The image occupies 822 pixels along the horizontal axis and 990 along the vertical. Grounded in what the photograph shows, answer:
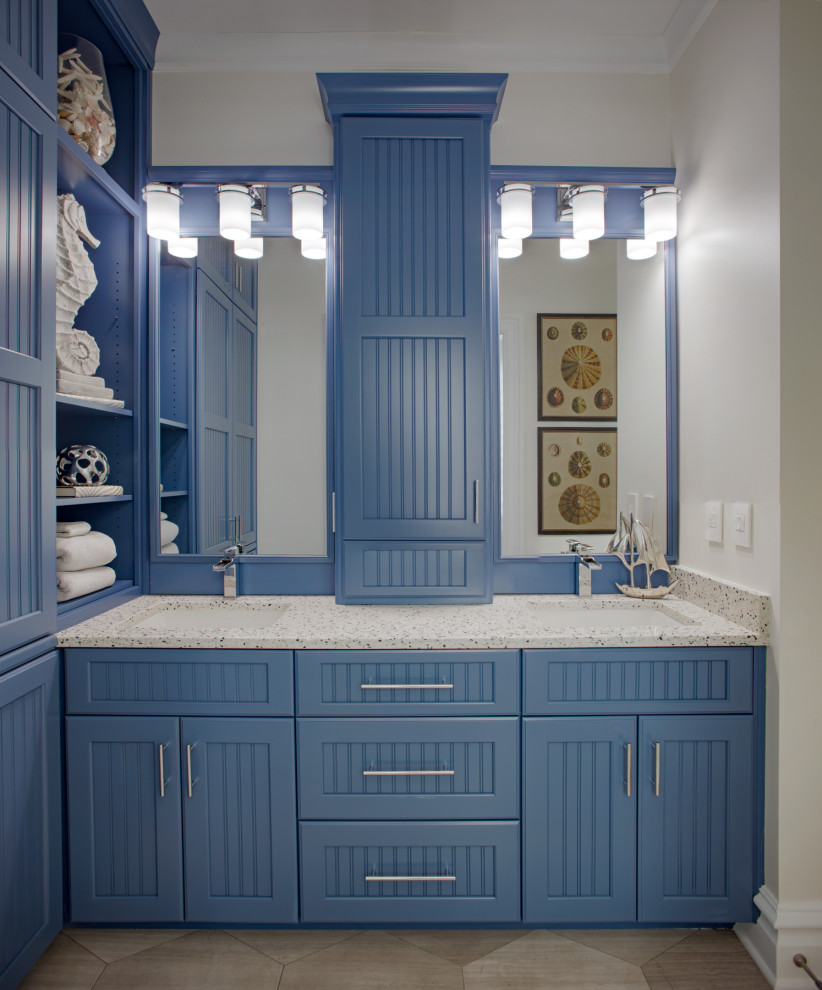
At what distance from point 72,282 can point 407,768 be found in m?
1.71

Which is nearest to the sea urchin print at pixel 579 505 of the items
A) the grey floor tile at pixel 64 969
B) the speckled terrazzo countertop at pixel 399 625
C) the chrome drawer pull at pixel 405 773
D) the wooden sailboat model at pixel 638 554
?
the wooden sailboat model at pixel 638 554

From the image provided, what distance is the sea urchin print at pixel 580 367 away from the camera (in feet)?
6.74

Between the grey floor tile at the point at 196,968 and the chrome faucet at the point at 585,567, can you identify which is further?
the chrome faucet at the point at 585,567

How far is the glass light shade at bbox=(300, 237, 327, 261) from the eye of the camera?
202 cm

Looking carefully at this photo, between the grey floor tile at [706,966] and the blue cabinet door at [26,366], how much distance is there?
71.8 inches

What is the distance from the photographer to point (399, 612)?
185 cm

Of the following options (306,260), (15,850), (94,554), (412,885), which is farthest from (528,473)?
(15,850)

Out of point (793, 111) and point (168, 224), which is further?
point (168, 224)

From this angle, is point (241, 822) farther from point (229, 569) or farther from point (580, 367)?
point (580, 367)

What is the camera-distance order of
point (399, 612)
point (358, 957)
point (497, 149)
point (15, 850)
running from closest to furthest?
point (15, 850) < point (358, 957) < point (399, 612) < point (497, 149)

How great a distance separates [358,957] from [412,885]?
0.23 m

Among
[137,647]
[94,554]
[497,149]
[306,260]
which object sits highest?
[497,149]

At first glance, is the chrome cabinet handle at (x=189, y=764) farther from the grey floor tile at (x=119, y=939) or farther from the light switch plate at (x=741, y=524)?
the light switch plate at (x=741, y=524)

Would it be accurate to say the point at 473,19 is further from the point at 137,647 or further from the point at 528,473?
the point at 137,647
